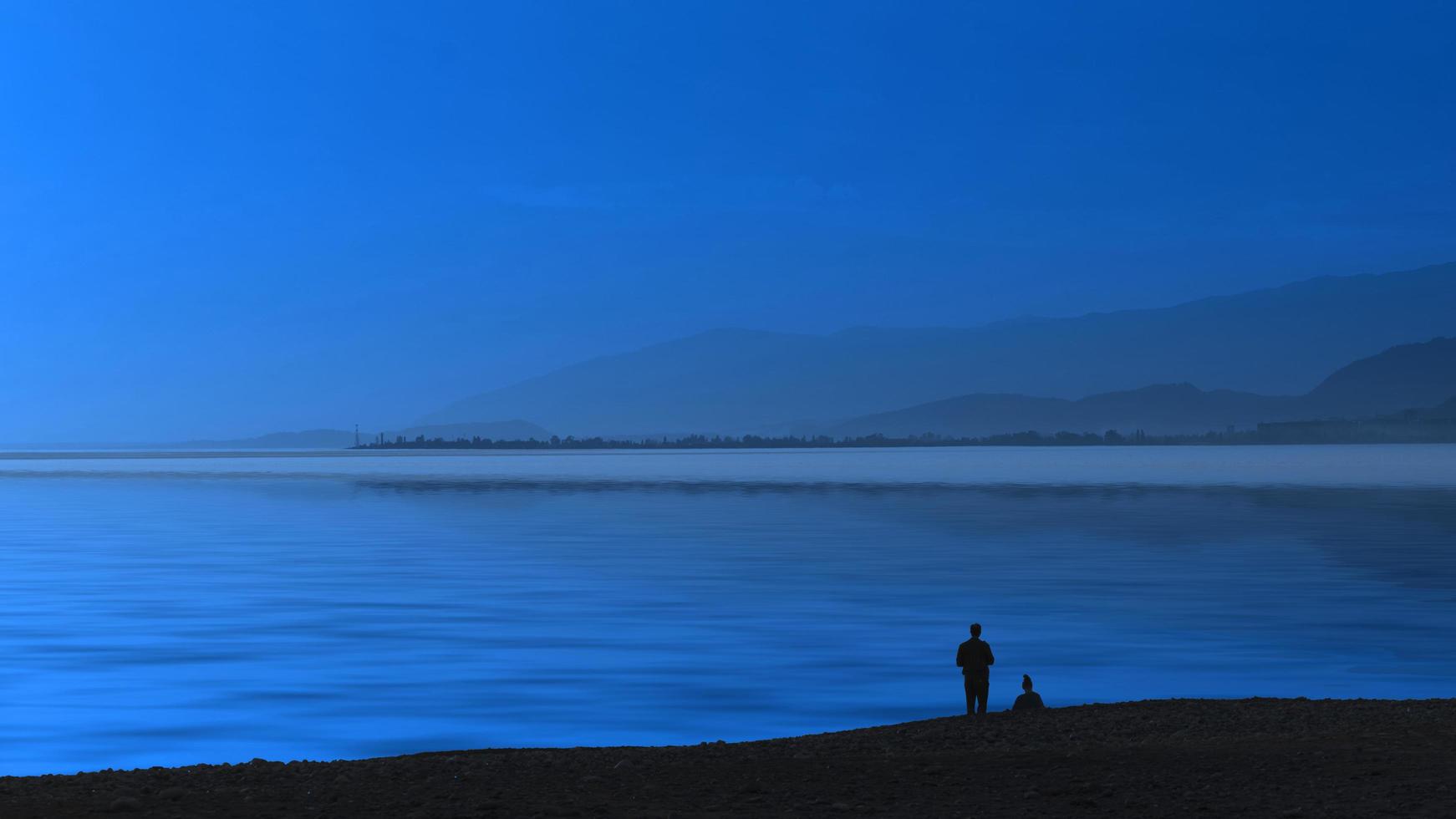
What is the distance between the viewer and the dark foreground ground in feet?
52.4

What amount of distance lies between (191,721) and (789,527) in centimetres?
4738

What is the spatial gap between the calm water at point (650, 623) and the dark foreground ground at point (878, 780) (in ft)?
13.6

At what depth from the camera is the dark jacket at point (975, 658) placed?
22.6 m

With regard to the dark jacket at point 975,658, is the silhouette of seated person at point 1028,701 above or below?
below

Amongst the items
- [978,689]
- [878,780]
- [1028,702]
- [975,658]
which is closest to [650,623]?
[978,689]

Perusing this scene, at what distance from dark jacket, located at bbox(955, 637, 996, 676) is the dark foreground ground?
1921 mm

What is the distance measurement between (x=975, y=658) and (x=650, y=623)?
1447 cm

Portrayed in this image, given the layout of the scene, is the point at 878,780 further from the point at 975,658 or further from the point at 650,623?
the point at 650,623

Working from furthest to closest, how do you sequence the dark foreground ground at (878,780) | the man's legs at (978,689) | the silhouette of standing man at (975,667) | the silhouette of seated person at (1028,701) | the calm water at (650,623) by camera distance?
1. the calm water at (650,623)
2. the man's legs at (978,689)
3. the silhouette of standing man at (975,667)
4. the silhouette of seated person at (1028,701)
5. the dark foreground ground at (878,780)

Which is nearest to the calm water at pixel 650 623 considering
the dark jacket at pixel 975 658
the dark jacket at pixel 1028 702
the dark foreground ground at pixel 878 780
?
the dark jacket at pixel 975 658

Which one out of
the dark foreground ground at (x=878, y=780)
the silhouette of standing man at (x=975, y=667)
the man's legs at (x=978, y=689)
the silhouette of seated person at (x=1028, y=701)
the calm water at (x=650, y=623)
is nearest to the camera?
the dark foreground ground at (x=878, y=780)

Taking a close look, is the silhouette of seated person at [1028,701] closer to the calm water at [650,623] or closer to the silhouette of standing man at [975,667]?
the silhouette of standing man at [975,667]

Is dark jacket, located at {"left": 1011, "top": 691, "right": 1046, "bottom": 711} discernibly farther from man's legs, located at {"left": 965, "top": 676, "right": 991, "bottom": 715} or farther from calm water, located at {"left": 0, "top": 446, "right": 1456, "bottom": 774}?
calm water, located at {"left": 0, "top": 446, "right": 1456, "bottom": 774}

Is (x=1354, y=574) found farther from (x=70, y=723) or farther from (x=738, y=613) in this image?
(x=70, y=723)
